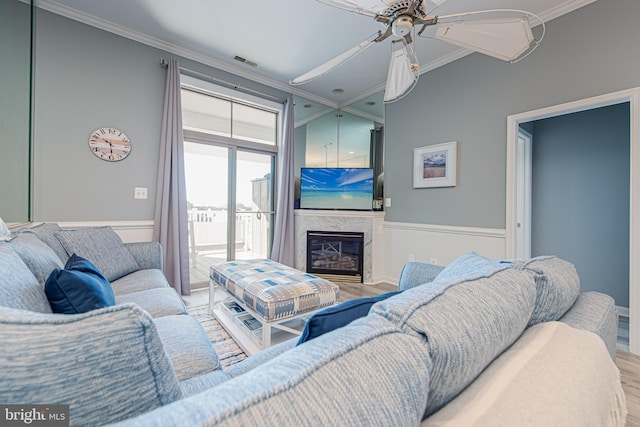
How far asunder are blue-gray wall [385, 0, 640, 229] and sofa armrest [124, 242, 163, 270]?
2854 mm

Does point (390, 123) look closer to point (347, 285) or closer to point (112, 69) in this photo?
point (347, 285)

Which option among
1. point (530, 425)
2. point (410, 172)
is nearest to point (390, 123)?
point (410, 172)

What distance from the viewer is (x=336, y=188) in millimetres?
3953

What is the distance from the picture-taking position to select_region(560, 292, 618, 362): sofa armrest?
826mm

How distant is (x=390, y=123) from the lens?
3.78 meters

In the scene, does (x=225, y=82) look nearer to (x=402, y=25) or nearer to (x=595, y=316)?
(x=402, y=25)

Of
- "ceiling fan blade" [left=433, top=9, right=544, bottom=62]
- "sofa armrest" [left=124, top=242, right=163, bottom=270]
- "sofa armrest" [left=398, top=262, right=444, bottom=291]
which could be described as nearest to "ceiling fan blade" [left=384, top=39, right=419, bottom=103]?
"ceiling fan blade" [left=433, top=9, right=544, bottom=62]

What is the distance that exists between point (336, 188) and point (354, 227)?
64cm

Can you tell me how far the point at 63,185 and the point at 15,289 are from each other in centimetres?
242

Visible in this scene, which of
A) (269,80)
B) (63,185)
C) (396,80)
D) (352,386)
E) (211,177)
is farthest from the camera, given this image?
(269,80)

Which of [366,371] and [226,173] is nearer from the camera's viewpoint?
[366,371]

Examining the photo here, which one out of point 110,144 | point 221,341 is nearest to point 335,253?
point 221,341

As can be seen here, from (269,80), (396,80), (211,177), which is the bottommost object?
(211,177)

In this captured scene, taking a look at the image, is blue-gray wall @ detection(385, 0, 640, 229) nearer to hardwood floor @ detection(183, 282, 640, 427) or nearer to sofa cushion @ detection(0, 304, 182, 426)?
hardwood floor @ detection(183, 282, 640, 427)
